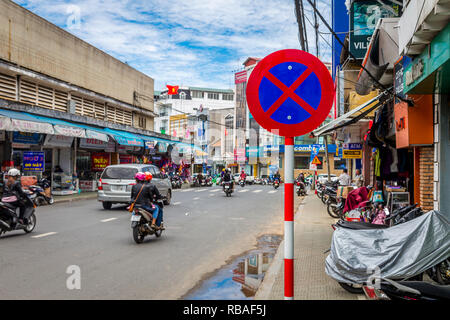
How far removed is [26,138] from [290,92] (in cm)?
1821

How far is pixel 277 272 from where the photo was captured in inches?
264

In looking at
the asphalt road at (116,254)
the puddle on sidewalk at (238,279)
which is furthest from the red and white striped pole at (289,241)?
the asphalt road at (116,254)

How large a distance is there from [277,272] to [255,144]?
5859cm

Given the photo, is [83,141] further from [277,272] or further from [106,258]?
[277,272]

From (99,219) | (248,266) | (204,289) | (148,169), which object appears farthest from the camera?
(148,169)

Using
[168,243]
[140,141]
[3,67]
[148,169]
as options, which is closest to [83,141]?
[140,141]

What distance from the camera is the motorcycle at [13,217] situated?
31.2 feet

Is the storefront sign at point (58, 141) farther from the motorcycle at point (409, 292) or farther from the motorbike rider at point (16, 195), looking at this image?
the motorcycle at point (409, 292)

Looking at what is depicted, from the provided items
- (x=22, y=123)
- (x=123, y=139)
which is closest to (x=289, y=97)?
(x=22, y=123)

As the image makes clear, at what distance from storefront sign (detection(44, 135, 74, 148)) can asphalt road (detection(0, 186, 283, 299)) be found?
6.94 metres

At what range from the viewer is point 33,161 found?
18453mm

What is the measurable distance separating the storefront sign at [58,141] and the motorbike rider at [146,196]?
12334 millimetres

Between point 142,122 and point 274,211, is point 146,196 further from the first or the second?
point 142,122

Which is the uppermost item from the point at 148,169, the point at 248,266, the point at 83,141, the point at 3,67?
the point at 3,67
